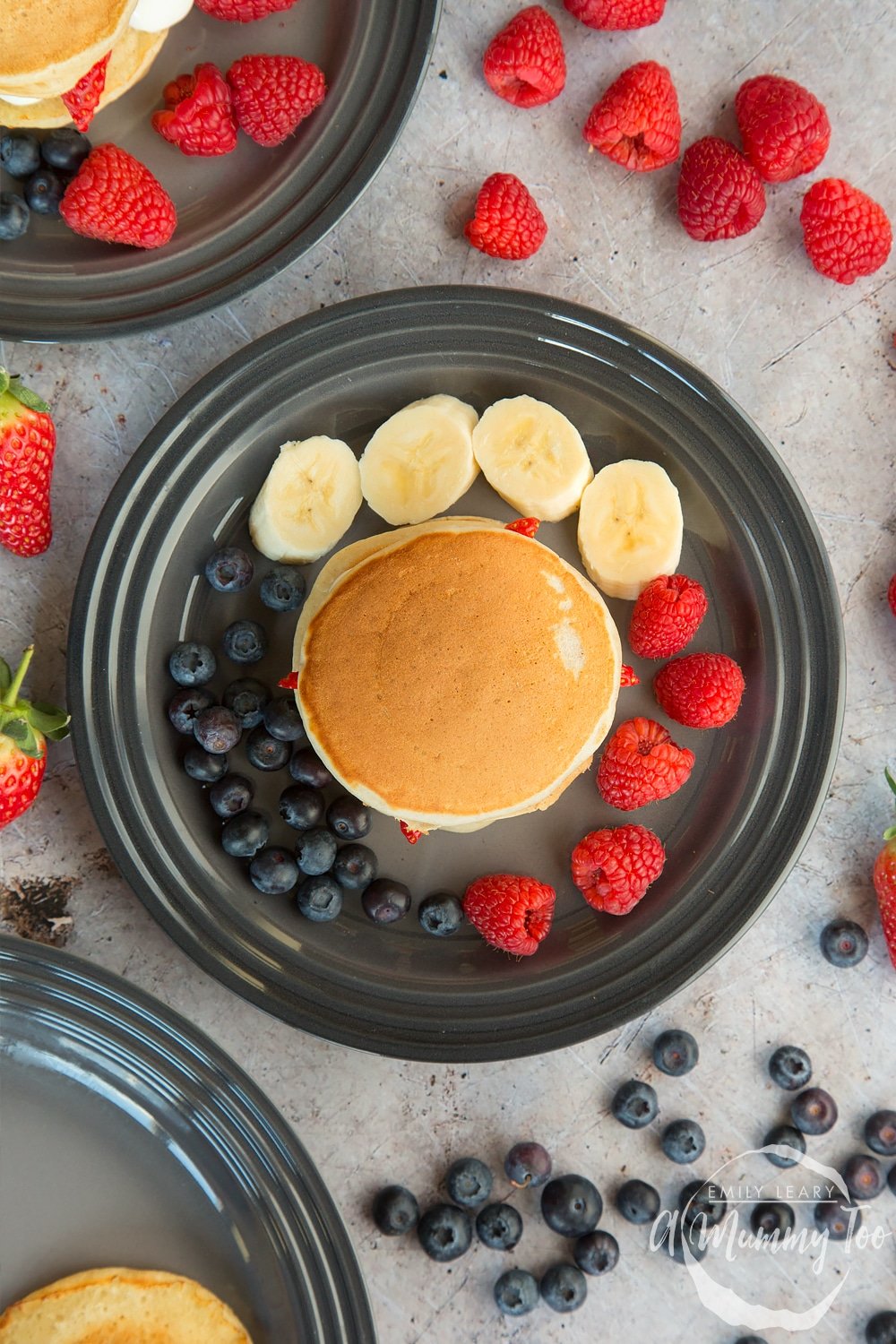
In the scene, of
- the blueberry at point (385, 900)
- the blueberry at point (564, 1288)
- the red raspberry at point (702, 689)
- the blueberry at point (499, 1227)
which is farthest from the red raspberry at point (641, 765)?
the blueberry at point (564, 1288)

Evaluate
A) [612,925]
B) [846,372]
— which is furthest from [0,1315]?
[846,372]

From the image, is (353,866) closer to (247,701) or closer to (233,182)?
(247,701)

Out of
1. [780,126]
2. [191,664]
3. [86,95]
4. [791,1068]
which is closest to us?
[86,95]

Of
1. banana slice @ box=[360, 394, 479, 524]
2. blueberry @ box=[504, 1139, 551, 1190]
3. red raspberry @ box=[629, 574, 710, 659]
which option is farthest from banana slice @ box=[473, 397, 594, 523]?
blueberry @ box=[504, 1139, 551, 1190]

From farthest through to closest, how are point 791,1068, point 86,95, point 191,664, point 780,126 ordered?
point 791,1068 → point 780,126 → point 191,664 → point 86,95

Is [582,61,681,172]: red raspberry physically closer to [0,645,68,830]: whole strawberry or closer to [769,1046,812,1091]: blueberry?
[0,645,68,830]: whole strawberry

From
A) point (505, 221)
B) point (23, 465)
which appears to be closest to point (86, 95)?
→ point (23, 465)

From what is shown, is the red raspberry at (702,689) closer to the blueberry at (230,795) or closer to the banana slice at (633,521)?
the banana slice at (633,521)
